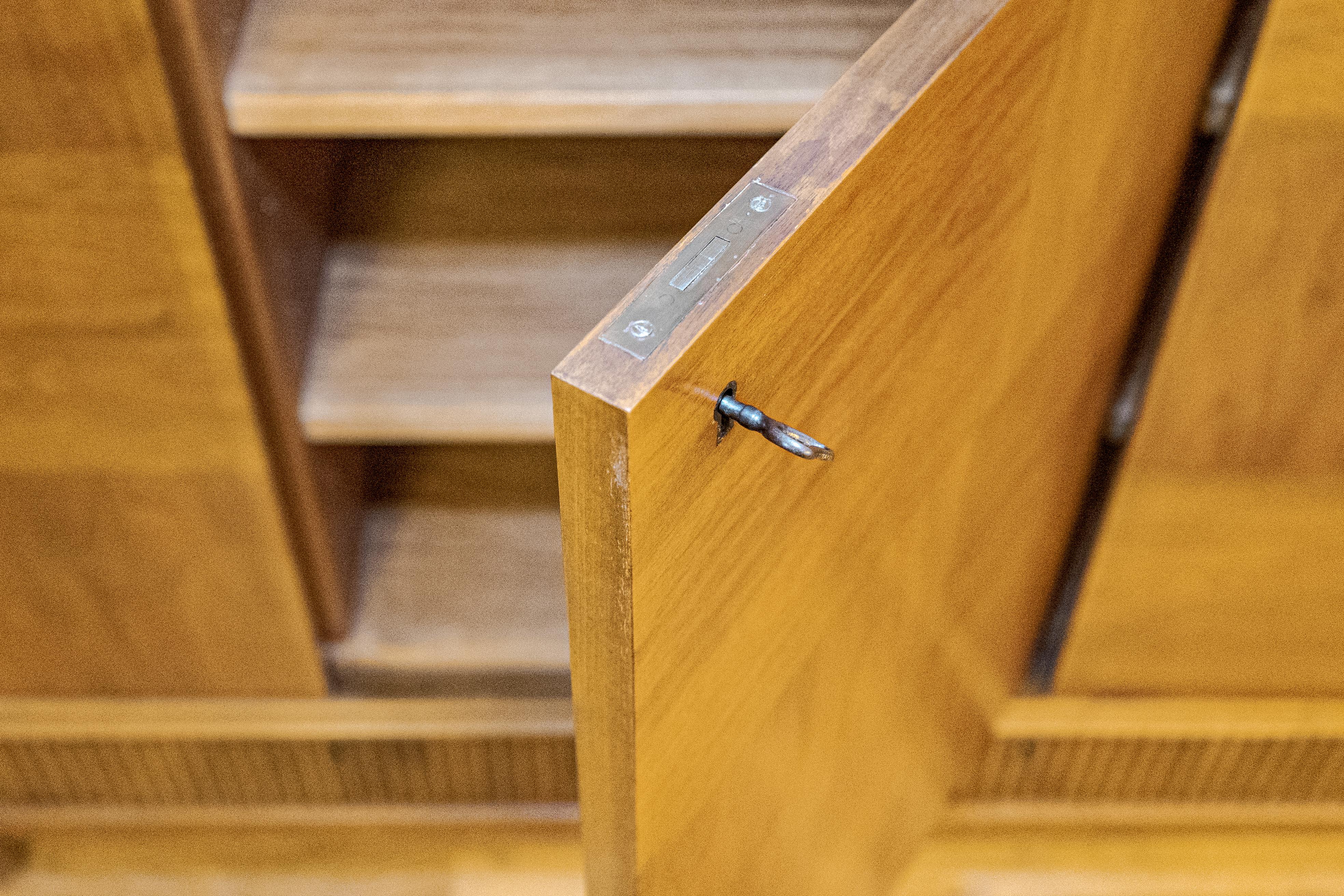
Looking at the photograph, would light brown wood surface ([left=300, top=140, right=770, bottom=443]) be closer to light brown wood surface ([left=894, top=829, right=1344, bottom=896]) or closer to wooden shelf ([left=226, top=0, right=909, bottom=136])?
wooden shelf ([left=226, top=0, right=909, bottom=136])

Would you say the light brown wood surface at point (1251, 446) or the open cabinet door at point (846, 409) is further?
the light brown wood surface at point (1251, 446)

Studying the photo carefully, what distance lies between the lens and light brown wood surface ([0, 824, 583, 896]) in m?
0.88

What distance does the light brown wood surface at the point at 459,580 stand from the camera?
0.74 meters

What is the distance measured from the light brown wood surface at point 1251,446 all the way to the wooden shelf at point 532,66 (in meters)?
0.18

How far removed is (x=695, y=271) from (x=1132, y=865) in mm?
790

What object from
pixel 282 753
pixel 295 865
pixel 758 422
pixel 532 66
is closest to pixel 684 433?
pixel 758 422

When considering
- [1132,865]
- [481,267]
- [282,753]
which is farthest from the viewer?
[1132,865]

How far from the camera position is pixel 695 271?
29cm

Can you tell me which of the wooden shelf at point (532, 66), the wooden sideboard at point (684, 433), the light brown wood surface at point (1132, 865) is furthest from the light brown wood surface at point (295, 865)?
the wooden shelf at point (532, 66)

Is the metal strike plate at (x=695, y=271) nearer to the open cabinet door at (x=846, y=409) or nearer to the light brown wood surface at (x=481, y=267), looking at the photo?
the open cabinet door at (x=846, y=409)

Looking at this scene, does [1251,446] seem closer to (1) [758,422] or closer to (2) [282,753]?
(1) [758,422]

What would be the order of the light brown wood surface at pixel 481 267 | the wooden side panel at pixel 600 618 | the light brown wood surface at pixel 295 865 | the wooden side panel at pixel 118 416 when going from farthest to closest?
the light brown wood surface at pixel 295 865
the light brown wood surface at pixel 481 267
the wooden side panel at pixel 118 416
the wooden side panel at pixel 600 618

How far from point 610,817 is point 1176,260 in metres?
0.39

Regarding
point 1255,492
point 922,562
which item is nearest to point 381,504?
point 922,562
